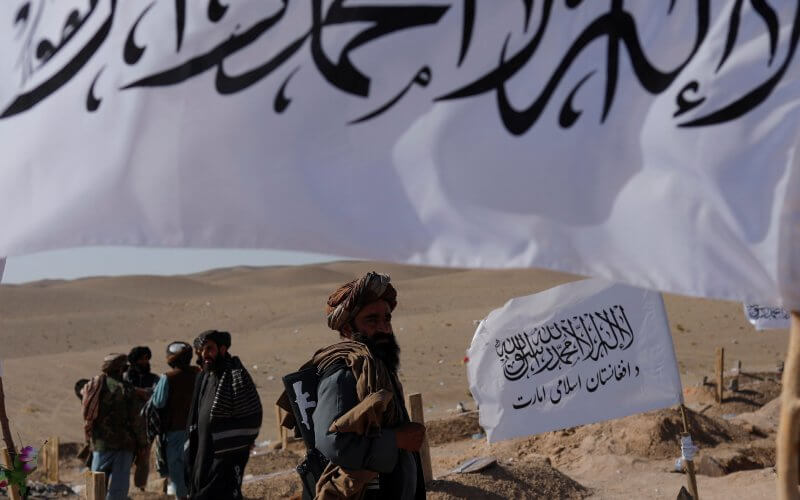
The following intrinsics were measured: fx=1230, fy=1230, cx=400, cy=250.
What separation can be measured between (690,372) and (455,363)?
5.78m

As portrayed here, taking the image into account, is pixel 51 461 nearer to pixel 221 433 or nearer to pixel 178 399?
pixel 178 399

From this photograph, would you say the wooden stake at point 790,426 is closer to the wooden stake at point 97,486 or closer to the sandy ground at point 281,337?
the wooden stake at point 97,486

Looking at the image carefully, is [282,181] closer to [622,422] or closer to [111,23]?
[111,23]

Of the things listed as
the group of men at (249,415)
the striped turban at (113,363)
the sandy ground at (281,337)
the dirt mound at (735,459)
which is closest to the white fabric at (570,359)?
the sandy ground at (281,337)

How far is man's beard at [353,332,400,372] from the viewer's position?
164 inches

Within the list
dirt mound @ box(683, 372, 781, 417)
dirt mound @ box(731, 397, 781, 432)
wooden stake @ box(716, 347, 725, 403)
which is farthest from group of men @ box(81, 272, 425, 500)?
dirt mound @ box(683, 372, 781, 417)

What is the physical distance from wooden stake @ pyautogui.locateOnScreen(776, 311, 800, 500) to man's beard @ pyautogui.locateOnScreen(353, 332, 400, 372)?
1.81 metres

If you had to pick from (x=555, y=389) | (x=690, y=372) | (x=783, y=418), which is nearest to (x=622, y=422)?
(x=555, y=389)

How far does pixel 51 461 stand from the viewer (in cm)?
1309

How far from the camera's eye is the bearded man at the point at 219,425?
6.49 meters

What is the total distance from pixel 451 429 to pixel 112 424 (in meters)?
7.00


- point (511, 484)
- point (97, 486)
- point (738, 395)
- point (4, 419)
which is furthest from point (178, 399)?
point (738, 395)

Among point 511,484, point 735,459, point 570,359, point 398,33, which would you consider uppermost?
point 398,33

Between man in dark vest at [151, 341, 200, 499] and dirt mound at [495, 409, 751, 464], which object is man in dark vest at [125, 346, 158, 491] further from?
dirt mound at [495, 409, 751, 464]
